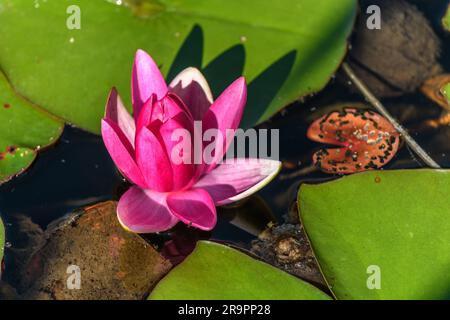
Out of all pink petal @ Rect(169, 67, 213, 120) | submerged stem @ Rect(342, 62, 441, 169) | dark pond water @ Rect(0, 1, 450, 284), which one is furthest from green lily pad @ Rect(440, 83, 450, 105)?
pink petal @ Rect(169, 67, 213, 120)

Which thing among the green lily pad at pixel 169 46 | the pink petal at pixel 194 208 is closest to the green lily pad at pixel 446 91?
the green lily pad at pixel 169 46

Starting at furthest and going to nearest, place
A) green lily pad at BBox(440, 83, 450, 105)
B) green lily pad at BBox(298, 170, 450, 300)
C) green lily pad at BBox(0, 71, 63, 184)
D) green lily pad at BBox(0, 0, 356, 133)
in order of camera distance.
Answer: green lily pad at BBox(440, 83, 450, 105) → green lily pad at BBox(0, 0, 356, 133) → green lily pad at BBox(0, 71, 63, 184) → green lily pad at BBox(298, 170, 450, 300)

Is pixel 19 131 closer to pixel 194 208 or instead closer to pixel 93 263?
pixel 93 263

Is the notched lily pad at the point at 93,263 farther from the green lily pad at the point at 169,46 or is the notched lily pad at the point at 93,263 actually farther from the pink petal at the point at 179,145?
the green lily pad at the point at 169,46

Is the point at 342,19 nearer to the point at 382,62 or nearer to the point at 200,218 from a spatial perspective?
the point at 382,62

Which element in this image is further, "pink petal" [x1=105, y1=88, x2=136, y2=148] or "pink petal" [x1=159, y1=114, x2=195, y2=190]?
"pink petal" [x1=105, y1=88, x2=136, y2=148]

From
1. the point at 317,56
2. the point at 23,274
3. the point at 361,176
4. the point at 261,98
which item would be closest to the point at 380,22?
the point at 317,56

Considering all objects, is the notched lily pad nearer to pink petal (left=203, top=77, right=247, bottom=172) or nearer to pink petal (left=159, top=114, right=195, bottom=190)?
pink petal (left=159, top=114, right=195, bottom=190)
